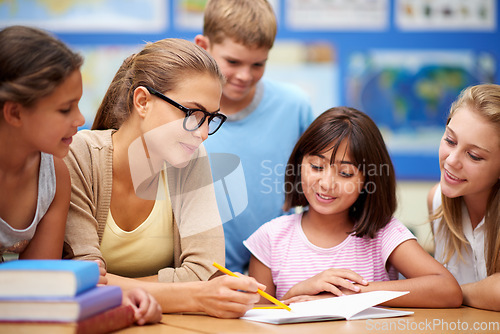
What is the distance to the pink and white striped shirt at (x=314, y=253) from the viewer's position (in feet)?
5.22

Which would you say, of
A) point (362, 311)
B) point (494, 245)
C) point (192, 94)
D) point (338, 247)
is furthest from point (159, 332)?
point (494, 245)

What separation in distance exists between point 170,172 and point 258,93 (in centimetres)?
65

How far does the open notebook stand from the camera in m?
1.15

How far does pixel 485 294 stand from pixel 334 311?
0.45 meters

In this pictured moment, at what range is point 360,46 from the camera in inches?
117

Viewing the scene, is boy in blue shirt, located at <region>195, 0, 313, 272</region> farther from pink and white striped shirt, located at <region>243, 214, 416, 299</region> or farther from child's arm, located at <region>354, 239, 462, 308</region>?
child's arm, located at <region>354, 239, 462, 308</region>

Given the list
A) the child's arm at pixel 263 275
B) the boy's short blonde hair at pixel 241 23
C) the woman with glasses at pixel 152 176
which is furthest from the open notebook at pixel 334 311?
the boy's short blonde hair at pixel 241 23

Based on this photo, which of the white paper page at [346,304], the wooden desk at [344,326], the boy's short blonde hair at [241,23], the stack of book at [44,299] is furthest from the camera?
the boy's short blonde hair at [241,23]

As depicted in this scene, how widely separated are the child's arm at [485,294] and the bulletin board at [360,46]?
1.67 metres

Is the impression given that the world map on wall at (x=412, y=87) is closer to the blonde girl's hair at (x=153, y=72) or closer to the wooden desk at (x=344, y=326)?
the blonde girl's hair at (x=153, y=72)

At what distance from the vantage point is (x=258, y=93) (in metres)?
1.99

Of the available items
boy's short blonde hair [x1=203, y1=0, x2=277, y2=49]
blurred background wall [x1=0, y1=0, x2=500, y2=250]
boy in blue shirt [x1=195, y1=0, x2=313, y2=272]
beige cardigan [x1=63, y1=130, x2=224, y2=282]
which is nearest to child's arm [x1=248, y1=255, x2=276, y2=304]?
boy in blue shirt [x1=195, y1=0, x2=313, y2=272]

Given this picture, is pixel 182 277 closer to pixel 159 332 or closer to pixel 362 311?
pixel 159 332

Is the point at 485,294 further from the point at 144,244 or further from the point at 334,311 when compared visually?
the point at 144,244
